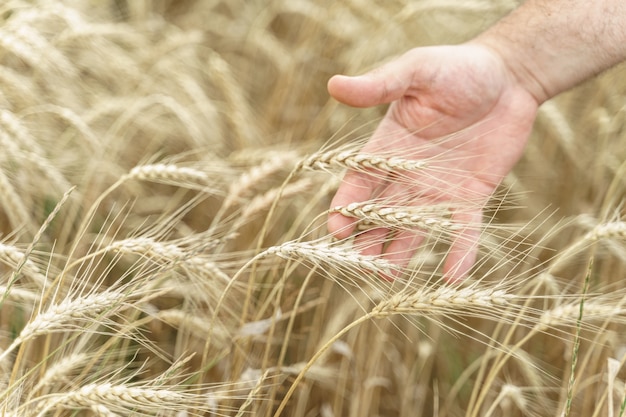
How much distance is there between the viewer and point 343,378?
1782 millimetres

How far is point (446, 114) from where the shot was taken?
6.01ft

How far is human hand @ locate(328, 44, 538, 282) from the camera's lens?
1.66 meters

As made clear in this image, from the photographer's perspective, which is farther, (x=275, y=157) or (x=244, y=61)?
(x=244, y=61)

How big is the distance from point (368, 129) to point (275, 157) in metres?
0.96

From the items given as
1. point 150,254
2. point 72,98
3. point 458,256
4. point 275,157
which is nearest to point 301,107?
point 72,98

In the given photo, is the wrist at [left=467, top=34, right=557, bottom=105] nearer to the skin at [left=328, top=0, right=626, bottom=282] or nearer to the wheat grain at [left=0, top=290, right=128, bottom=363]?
the skin at [left=328, top=0, right=626, bottom=282]

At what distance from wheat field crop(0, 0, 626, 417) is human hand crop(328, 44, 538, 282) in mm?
109

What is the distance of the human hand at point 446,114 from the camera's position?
166cm

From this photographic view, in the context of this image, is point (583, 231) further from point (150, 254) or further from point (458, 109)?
point (150, 254)

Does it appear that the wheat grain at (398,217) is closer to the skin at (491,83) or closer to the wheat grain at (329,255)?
the wheat grain at (329,255)

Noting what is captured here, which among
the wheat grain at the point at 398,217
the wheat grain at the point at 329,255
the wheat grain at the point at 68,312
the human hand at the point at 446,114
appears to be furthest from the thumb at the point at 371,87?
the wheat grain at the point at 68,312

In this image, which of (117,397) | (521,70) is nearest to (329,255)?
(117,397)

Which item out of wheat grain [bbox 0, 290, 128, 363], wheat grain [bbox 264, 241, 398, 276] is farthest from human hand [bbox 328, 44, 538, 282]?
wheat grain [bbox 0, 290, 128, 363]

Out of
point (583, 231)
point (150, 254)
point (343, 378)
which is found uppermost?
point (583, 231)
